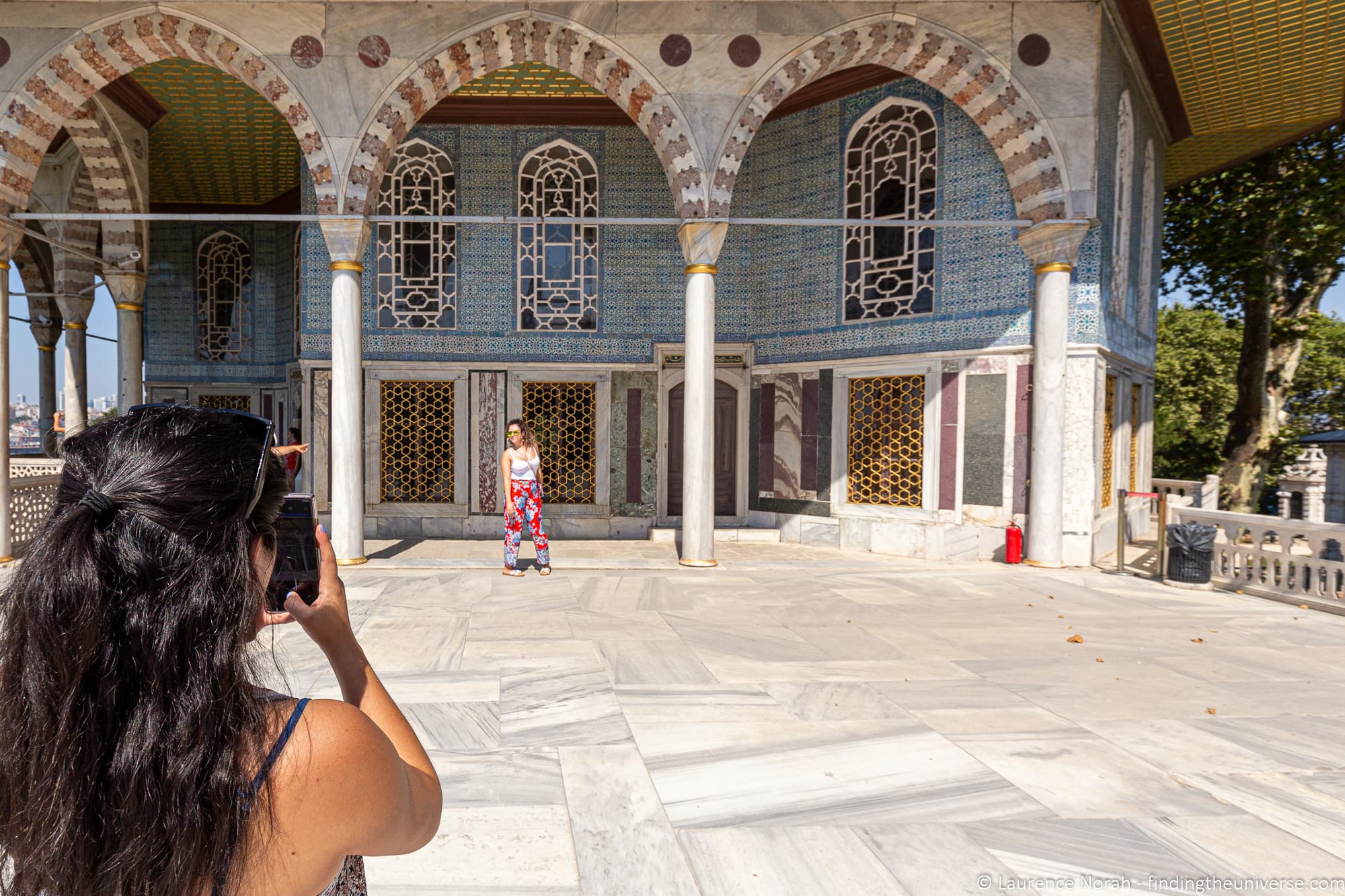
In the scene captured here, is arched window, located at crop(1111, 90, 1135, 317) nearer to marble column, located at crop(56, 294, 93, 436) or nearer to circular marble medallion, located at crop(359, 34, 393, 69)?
circular marble medallion, located at crop(359, 34, 393, 69)

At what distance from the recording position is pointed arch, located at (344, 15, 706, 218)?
7332 mm

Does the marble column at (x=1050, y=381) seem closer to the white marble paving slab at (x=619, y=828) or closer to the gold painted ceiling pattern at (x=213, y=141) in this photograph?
the white marble paving slab at (x=619, y=828)

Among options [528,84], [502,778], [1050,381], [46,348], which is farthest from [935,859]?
[46,348]

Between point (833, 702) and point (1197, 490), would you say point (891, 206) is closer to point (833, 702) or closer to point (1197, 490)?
point (833, 702)

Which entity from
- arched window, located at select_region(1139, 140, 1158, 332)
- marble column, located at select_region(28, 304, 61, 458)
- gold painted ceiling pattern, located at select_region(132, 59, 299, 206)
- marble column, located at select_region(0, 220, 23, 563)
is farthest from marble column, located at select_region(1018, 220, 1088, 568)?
marble column, located at select_region(28, 304, 61, 458)

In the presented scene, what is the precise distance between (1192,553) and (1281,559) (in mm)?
670

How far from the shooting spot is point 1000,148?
7.77 m

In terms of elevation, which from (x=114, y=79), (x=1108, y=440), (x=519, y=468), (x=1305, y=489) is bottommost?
(x=1305, y=489)

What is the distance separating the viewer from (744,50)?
7.39 m

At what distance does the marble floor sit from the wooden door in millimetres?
4118

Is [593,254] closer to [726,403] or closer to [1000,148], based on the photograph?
[726,403]

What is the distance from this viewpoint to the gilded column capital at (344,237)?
7.33 m

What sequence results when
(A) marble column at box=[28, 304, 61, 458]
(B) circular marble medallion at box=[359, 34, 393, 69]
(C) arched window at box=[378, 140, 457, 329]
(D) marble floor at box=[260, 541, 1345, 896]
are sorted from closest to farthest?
1. (D) marble floor at box=[260, 541, 1345, 896]
2. (B) circular marble medallion at box=[359, 34, 393, 69]
3. (C) arched window at box=[378, 140, 457, 329]
4. (A) marble column at box=[28, 304, 61, 458]

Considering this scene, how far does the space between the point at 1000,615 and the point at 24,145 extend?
999 centimetres
